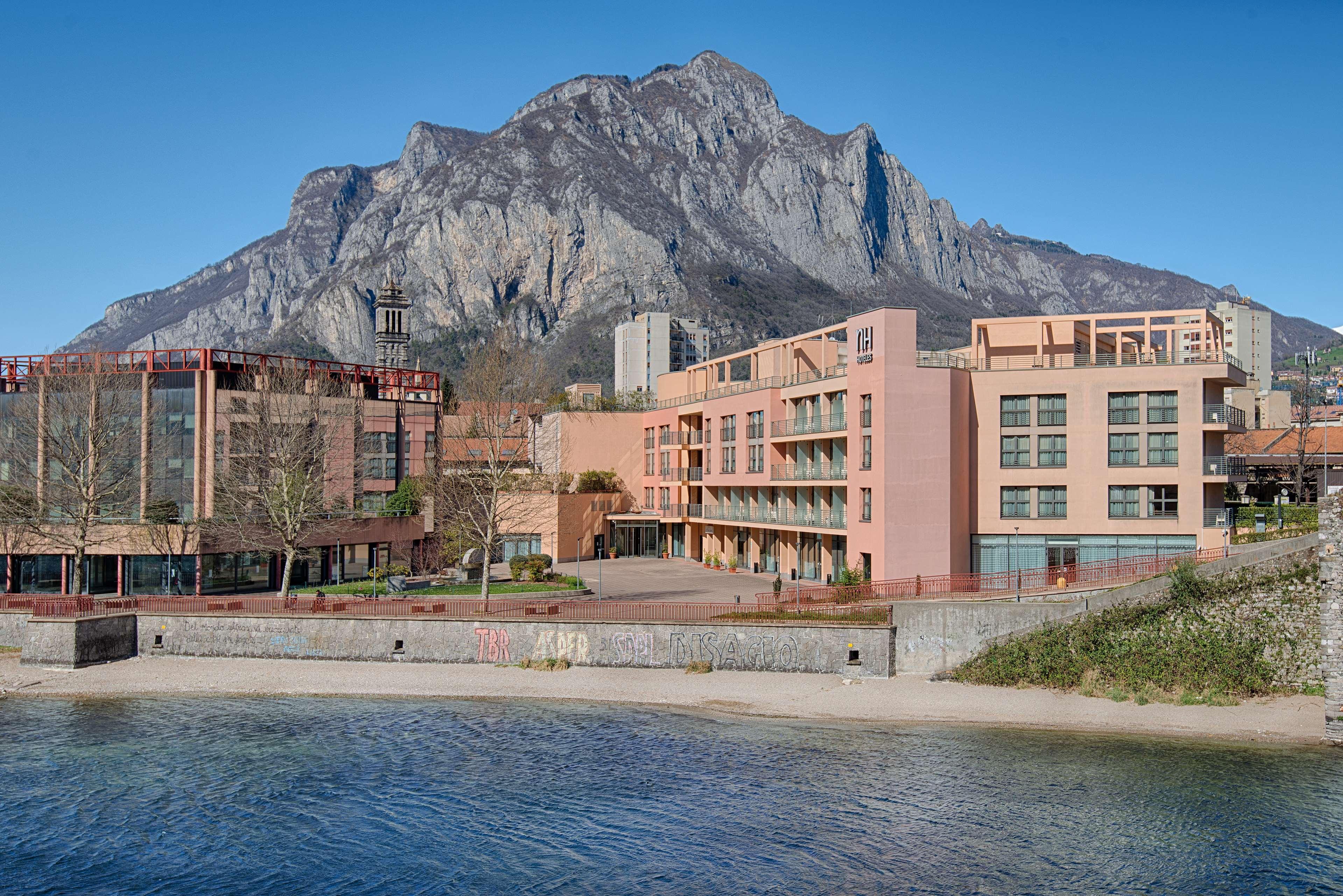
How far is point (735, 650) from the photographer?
138ft

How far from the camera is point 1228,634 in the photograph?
123 ft

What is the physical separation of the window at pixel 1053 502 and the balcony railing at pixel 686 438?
29511 millimetres

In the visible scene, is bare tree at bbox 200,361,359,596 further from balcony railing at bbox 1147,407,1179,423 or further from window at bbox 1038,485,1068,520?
balcony railing at bbox 1147,407,1179,423

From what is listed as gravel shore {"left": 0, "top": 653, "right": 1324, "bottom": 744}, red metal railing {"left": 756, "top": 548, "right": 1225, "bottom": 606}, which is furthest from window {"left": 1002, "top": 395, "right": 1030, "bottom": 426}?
gravel shore {"left": 0, "top": 653, "right": 1324, "bottom": 744}

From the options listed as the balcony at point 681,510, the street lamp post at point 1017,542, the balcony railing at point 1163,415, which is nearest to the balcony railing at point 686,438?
the balcony at point 681,510

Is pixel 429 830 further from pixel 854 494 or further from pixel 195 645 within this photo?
pixel 854 494

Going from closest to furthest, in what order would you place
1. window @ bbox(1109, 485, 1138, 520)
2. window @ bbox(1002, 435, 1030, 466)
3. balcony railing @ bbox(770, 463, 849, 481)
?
window @ bbox(1109, 485, 1138, 520), window @ bbox(1002, 435, 1030, 466), balcony railing @ bbox(770, 463, 849, 481)

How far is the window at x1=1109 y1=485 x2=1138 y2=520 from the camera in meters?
50.8

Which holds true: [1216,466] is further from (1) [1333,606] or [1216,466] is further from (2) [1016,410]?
(1) [1333,606]

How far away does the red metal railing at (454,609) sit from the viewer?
138 ft

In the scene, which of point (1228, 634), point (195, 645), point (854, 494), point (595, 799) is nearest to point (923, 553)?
point (854, 494)

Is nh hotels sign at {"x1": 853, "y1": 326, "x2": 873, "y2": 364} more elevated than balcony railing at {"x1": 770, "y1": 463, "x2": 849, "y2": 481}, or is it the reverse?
nh hotels sign at {"x1": 853, "y1": 326, "x2": 873, "y2": 364}

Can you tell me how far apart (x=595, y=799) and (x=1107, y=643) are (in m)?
22.2

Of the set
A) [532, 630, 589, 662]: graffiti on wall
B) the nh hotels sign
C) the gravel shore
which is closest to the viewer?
the gravel shore
